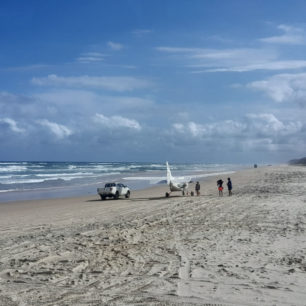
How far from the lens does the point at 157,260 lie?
36.4ft

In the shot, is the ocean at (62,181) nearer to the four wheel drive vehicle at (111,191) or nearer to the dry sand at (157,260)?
the four wheel drive vehicle at (111,191)

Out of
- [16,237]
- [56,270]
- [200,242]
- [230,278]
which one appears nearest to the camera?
[230,278]

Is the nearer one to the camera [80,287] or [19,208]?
[80,287]

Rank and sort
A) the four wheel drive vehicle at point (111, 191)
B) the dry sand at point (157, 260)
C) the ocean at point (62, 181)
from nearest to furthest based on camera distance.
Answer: the dry sand at point (157, 260)
the four wheel drive vehicle at point (111, 191)
the ocean at point (62, 181)

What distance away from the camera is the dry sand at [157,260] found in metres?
8.05

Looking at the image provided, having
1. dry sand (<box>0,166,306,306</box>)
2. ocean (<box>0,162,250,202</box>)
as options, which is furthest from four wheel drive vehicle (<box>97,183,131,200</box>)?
dry sand (<box>0,166,306,306</box>)

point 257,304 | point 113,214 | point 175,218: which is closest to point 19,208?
point 113,214

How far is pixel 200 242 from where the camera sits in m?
13.4

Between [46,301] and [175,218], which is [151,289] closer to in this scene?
[46,301]

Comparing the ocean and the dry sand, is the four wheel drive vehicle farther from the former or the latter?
the dry sand

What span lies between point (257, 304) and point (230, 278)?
1.65 metres

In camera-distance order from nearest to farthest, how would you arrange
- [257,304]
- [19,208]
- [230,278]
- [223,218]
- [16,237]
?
1. [257,304]
2. [230,278]
3. [16,237]
4. [223,218]
5. [19,208]

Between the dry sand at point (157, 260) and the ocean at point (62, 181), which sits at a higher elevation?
the ocean at point (62, 181)

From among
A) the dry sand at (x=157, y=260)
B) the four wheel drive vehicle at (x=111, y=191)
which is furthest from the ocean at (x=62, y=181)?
the dry sand at (x=157, y=260)
